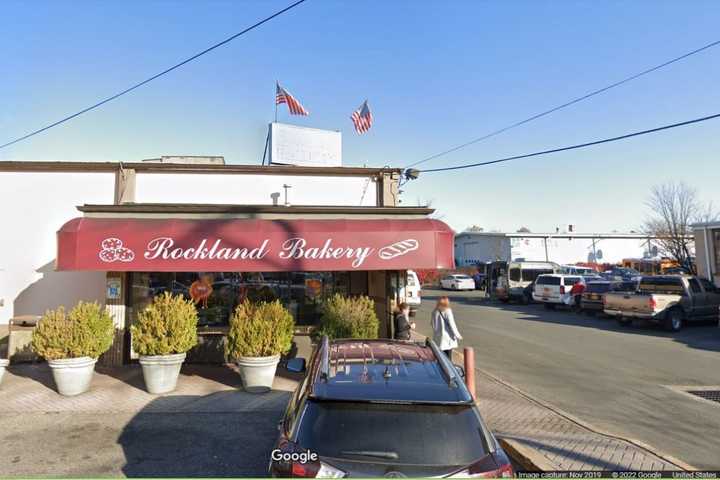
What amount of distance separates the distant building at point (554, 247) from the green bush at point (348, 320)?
4301 centimetres

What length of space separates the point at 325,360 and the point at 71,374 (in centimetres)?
633

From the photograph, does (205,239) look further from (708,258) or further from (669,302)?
(708,258)

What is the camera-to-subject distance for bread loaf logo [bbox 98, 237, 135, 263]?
8.89m

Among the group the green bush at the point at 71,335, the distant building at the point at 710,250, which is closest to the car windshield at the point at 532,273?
the distant building at the point at 710,250

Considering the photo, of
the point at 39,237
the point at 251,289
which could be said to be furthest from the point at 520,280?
the point at 39,237

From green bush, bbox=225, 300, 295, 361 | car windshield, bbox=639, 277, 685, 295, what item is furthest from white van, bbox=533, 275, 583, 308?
green bush, bbox=225, 300, 295, 361

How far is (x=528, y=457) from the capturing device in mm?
5145

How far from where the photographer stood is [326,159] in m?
16.1

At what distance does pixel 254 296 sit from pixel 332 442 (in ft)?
29.5

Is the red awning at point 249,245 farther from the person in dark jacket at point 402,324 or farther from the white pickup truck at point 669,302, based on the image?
the white pickup truck at point 669,302

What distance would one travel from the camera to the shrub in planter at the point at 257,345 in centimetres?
800

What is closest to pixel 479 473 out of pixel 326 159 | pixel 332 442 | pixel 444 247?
pixel 332 442

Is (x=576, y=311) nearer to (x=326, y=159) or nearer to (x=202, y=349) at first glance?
(x=326, y=159)

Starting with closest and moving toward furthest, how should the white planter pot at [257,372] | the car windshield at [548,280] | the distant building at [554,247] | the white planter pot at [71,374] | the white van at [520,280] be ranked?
the white planter pot at [71,374]
the white planter pot at [257,372]
the car windshield at [548,280]
the white van at [520,280]
the distant building at [554,247]
